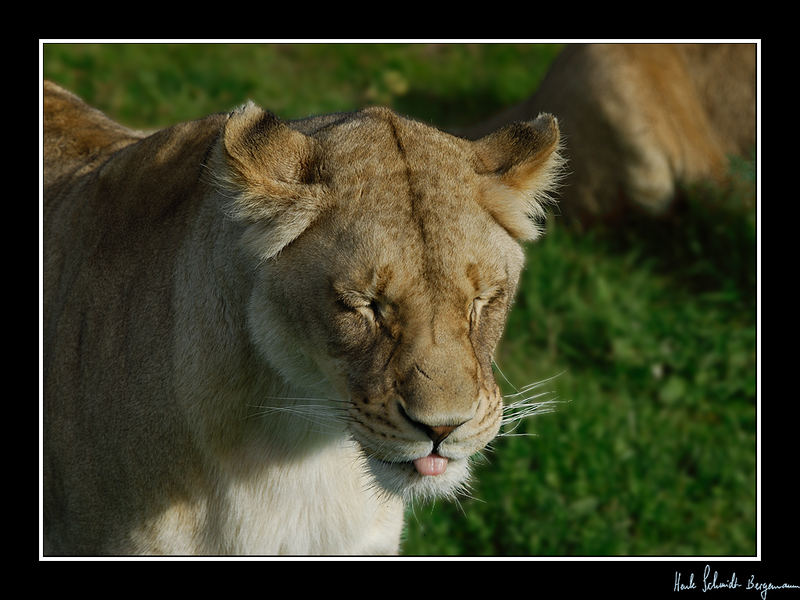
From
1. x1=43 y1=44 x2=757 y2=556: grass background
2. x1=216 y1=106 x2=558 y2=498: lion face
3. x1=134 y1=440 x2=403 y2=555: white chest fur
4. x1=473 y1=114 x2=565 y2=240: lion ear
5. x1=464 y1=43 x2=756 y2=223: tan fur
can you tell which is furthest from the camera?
x1=464 y1=43 x2=756 y2=223: tan fur

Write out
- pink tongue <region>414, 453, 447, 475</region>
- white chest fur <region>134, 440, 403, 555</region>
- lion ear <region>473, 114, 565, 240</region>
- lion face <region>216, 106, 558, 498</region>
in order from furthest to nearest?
white chest fur <region>134, 440, 403, 555</region> → lion ear <region>473, 114, 565, 240</region> → pink tongue <region>414, 453, 447, 475</region> → lion face <region>216, 106, 558, 498</region>

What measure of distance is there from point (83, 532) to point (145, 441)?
346 mm

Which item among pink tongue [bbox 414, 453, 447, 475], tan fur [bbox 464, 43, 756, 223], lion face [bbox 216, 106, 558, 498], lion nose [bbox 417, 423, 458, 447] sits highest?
tan fur [bbox 464, 43, 756, 223]

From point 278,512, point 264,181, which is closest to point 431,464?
point 278,512

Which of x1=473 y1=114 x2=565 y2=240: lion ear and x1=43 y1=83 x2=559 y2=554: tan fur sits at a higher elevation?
x1=473 y1=114 x2=565 y2=240: lion ear

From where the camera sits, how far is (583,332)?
17.1 feet

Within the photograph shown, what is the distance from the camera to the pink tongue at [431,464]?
220cm

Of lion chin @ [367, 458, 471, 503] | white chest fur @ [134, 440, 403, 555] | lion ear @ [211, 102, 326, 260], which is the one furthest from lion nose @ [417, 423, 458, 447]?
lion ear @ [211, 102, 326, 260]

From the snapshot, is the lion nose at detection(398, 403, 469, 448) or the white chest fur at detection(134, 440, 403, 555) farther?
the white chest fur at detection(134, 440, 403, 555)

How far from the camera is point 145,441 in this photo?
2535 mm

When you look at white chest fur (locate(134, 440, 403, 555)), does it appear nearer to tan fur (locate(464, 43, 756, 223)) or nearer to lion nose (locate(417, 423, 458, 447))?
lion nose (locate(417, 423, 458, 447))

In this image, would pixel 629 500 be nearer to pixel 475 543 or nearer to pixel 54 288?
pixel 475 543

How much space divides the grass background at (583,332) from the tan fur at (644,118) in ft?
0.55

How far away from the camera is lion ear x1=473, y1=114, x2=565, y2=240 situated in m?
2.36
